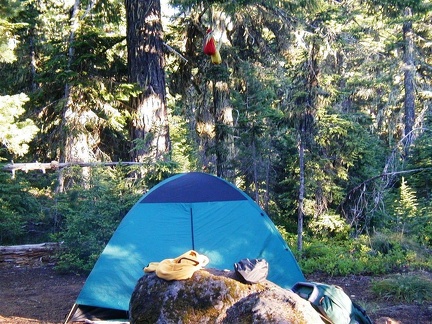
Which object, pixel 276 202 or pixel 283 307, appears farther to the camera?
pixel 276 202

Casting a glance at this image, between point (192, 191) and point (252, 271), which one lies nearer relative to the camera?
point (252, 271)

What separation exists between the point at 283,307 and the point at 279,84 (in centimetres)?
1024

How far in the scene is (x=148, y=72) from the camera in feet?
32.0

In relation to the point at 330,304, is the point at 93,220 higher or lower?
higher

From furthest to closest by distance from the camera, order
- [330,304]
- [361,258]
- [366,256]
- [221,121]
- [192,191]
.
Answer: [221,121], [366,256], [361,258], [192,191], [330,304]

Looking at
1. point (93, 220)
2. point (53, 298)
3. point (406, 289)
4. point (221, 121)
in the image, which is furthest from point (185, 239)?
point (221, 121)

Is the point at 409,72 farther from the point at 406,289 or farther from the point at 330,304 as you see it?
the point at 330,304

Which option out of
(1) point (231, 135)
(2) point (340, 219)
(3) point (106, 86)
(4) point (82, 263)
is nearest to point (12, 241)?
(4) point (82, 263)

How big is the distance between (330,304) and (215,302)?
1.10 m

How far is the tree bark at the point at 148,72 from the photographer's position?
31.3 ft

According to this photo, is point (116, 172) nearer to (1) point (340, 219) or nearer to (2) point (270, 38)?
(1) point (340, 219)

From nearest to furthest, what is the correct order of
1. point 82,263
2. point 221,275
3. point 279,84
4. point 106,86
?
1. point 221,275
2. point 82,263
3. point 106,86
4. point 279,84

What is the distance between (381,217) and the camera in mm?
11125

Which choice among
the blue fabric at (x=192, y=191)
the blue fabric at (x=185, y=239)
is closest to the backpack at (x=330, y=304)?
the blue fabric at (x=185, y=239)
